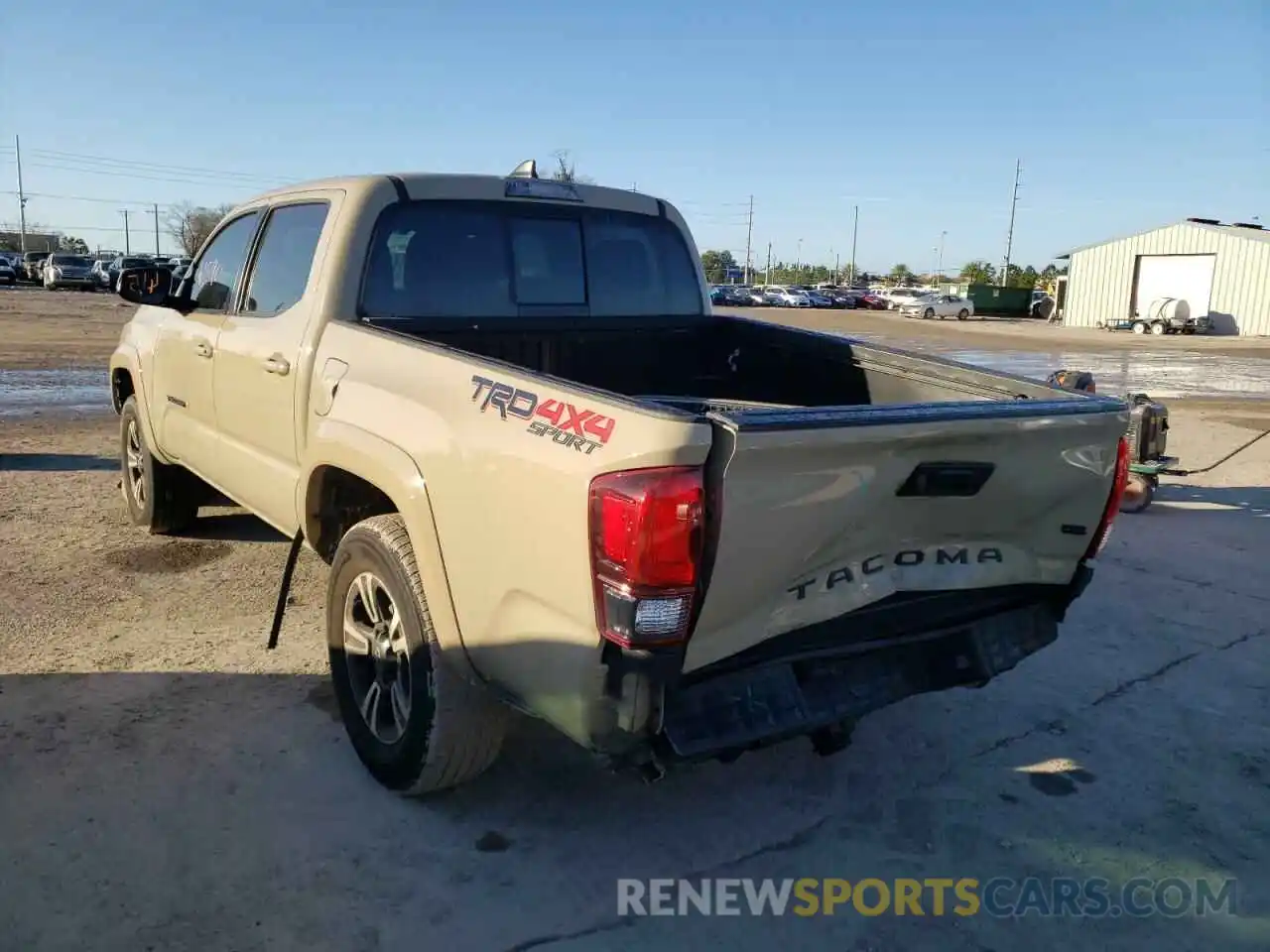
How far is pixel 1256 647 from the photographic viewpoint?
4.87 m

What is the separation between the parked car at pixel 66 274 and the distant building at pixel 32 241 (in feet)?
180

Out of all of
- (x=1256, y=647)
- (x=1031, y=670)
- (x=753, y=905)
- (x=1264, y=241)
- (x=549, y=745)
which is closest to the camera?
(x=753, y=905)

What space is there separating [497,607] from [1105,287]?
54.2 metres

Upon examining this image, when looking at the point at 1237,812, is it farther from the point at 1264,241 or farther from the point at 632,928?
the point at 1264,241

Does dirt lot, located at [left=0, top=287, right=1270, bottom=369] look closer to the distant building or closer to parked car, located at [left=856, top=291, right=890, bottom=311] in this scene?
parked car, located at [left=856, top=291, right=890, bottom=311]

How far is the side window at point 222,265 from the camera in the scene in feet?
15.8

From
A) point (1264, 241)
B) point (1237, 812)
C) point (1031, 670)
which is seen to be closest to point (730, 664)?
point (1237, 812)

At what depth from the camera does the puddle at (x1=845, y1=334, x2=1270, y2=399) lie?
1781cm

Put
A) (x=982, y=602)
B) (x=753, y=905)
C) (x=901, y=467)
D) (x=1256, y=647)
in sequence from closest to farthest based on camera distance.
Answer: (x=901, y=467) < (x=753, y=905) < (x=982, y=602) < (x=1256, y=647)

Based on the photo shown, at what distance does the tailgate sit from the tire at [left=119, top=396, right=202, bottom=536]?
445cm

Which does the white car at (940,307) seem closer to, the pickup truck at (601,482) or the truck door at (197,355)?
the pickup truck at (601,482)

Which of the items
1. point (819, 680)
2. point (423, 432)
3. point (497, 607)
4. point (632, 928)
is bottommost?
point (632, 928)

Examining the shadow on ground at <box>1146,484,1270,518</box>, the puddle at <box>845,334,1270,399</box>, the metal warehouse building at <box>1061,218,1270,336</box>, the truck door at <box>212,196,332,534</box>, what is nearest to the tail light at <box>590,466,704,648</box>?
the truck door at <box>212,196,332,534</box>
